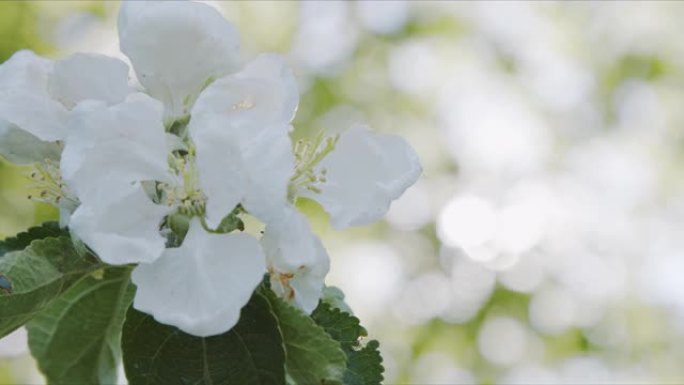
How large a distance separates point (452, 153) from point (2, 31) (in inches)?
160

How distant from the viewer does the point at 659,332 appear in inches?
330

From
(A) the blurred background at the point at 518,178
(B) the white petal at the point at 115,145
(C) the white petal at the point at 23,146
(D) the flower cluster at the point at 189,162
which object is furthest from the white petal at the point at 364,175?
(A) the blurred background at the point at 518,178

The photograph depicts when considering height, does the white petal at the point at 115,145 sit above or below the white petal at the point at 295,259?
below

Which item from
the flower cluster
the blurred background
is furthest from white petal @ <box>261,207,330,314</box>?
the blurred background

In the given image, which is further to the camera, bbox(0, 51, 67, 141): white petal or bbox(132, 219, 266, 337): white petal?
bbox(0, 51, 67, 141): white petal

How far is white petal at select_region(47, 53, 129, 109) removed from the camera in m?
1.37

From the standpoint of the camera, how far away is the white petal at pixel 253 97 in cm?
132

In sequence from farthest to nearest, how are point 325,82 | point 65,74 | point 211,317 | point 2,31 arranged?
point 325,82 → point 2,31 → point 65,74 → point 211,317

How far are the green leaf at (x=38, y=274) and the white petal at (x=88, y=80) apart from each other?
0.59 ft

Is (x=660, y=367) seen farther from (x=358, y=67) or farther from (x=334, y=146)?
(x=334, y=146)

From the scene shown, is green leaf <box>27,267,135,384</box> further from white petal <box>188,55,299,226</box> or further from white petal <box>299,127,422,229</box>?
white petal <box>299,127,422,229</box>

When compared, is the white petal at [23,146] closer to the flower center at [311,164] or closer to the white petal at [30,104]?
the white petal at [30,104]

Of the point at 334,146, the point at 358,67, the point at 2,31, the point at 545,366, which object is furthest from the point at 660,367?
the point at 334,146

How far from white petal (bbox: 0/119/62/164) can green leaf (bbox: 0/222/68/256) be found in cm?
14
